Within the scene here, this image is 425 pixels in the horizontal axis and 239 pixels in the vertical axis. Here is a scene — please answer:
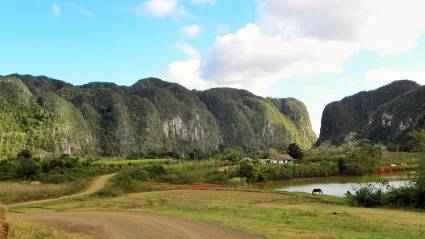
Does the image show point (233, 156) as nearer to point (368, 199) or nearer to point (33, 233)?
point (368, 199)

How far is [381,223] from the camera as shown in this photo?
1838cm

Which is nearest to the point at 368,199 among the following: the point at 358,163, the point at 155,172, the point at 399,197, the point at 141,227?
the point at 399,197

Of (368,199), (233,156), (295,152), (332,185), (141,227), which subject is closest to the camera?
(141,227)

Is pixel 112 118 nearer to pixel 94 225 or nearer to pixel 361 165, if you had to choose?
pixel 361 165

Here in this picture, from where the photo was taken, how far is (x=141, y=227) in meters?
16.4

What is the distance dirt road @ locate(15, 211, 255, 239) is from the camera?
48.2 ft

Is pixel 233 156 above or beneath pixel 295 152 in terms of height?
beneath

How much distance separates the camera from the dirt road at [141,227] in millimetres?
14703

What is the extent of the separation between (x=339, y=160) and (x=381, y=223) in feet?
211

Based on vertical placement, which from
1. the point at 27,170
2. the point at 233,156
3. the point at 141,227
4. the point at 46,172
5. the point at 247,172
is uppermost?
the point at 233,156

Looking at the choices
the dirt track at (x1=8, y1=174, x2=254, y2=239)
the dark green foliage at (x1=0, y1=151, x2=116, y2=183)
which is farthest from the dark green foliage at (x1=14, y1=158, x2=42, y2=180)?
the dirt track at (x1=8, y1=174, x2=254, y2=239)

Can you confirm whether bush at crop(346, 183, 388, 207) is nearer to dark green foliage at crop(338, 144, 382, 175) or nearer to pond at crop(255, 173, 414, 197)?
pond at crop(255, 173, 414, 197)

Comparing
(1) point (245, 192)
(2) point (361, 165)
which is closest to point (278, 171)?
(2) point (361, 165)

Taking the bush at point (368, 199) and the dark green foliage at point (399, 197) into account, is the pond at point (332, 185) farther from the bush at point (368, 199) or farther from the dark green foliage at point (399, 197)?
the bush at point (368, 199)
